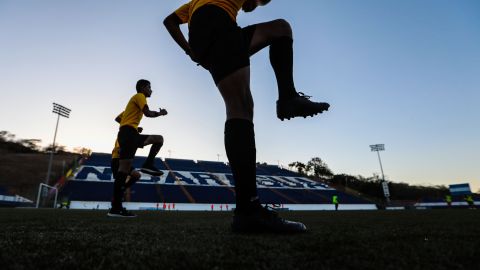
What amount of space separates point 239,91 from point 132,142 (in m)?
3.01

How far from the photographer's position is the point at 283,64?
2.08 metres

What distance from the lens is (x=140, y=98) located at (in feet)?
14.5

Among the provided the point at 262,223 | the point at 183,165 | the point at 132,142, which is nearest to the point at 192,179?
the point at 183,165

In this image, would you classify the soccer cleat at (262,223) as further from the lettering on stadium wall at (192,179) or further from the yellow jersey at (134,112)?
the lettering on stadium wall at (192,179)

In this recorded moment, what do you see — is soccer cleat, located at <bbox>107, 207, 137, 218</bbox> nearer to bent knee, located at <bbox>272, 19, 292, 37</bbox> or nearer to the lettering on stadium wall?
bent knee, located at <bbox>272, 19, 292, 37</bbox>

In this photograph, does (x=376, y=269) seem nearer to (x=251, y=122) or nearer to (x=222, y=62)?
(x=251, y=122)

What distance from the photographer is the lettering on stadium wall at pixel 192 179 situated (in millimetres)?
29033

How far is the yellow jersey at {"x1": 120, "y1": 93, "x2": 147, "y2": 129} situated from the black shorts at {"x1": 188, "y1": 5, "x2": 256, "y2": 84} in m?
2.76

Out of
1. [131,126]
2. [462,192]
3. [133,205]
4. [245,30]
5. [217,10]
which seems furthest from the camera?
[462,192]

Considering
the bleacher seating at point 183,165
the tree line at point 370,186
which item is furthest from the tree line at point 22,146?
the tree line at point 370,186

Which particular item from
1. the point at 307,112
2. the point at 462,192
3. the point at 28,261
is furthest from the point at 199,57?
the point at 462,192

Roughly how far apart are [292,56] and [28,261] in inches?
72.3

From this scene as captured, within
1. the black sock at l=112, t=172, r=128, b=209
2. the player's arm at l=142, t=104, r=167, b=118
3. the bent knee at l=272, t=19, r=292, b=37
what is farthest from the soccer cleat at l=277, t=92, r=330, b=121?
the black sock at l=112, t=172, r=128, b=209

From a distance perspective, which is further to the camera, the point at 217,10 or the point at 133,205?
the point at 133,205
